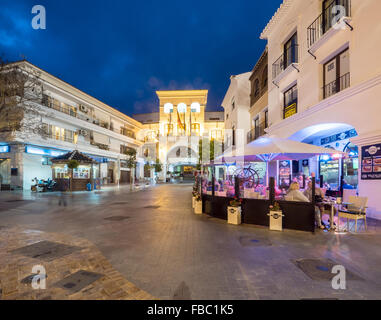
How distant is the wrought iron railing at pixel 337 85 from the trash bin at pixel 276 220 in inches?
273

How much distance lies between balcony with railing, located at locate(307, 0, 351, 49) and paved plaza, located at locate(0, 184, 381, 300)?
8.90m

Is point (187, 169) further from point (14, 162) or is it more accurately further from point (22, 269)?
point (22, 269)

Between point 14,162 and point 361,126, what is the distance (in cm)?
2709

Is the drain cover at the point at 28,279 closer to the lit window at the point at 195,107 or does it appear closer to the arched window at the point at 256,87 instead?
the arched window at the point at 256,87

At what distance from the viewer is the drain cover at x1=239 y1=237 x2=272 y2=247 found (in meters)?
5.07

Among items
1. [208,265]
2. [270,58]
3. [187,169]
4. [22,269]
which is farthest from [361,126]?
[187,169]

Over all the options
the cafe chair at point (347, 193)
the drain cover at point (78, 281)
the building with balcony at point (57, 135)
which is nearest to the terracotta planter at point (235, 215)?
the drain cover at point (78, 281)

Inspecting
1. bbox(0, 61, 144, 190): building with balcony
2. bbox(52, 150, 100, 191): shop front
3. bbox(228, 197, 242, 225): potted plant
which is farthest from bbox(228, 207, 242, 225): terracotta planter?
bbox(52, 150, 100, 191): shop front

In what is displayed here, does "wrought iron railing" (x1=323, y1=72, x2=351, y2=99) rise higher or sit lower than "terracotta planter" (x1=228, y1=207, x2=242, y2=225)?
higher

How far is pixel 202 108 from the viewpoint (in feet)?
145

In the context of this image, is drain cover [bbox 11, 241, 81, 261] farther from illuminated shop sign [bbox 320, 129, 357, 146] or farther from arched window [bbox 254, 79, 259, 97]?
arched window [bbox 254, 79, 259, 97]

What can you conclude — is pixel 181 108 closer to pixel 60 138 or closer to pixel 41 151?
pixel 60 138

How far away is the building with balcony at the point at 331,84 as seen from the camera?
7.59 meters

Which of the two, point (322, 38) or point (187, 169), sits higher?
Result: point (322, 38)
